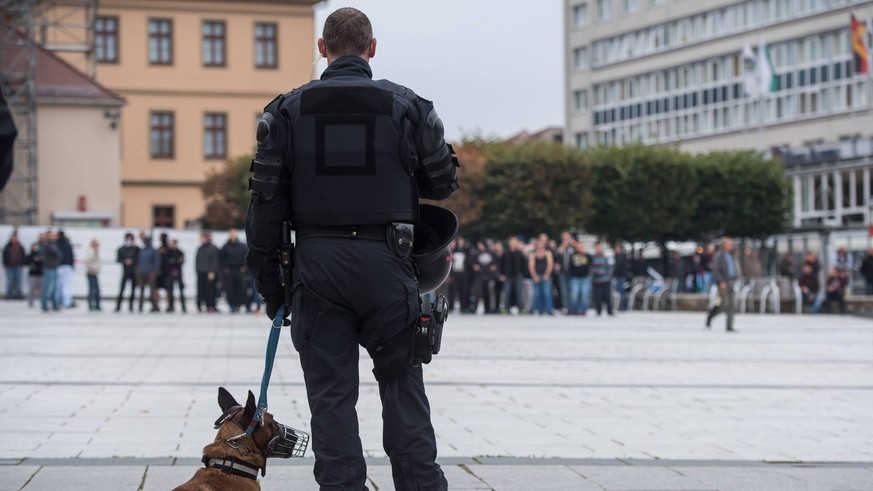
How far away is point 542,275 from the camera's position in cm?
2995

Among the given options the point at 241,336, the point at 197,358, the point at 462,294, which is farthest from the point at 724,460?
the point at 462,294

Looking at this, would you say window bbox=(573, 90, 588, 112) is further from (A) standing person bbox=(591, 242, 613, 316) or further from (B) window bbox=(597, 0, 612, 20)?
(A) standing person bbox=(591, 242, 613, 316)

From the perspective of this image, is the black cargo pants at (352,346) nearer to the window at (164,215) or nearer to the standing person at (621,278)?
the standing person at (621,278)

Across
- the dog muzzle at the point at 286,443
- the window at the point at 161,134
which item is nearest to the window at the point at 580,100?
the window at the point at 161,134

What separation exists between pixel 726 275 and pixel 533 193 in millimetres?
25237

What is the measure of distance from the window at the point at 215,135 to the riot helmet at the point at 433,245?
176ft

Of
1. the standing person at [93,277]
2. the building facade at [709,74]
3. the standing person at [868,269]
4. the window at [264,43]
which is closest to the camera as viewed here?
the standing person at [93,277]

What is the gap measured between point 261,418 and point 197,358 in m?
10.5

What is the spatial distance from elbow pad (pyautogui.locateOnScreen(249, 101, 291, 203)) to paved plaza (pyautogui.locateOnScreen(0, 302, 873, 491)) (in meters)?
2.04

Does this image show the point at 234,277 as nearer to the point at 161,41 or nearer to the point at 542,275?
the point at 542,275

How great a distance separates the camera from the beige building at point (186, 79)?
56812 millimetres

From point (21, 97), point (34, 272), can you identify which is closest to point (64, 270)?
point (34, 272)

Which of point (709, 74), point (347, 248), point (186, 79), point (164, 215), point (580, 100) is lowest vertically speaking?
point (347, 248)

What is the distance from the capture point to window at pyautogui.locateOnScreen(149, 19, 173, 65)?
5750 cm
